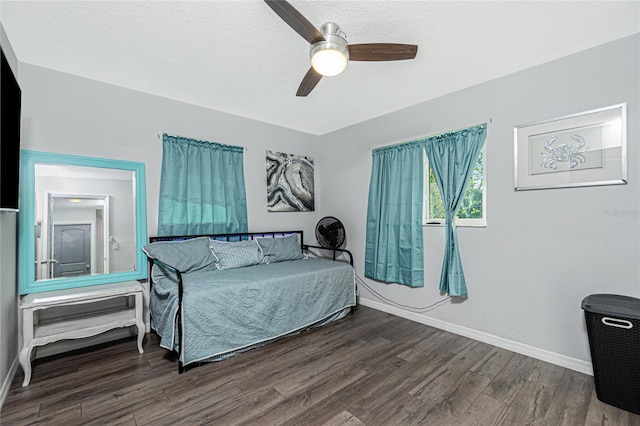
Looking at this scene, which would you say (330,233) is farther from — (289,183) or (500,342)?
(500,342)

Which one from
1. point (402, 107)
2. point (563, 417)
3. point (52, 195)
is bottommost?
point (563, 417)

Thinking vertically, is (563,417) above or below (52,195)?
below

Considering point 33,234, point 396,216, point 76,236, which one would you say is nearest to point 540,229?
point 396,216

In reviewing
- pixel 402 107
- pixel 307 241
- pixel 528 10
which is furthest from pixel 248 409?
pixel 402 107

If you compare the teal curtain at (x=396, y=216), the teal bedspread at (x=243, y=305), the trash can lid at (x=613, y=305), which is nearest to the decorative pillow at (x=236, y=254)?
the teal bedspread at (x=243, y=305)

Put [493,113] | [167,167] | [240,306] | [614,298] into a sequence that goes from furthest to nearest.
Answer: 1. [167,167]
2. [493,113]
3. [240,306]
4. [614,298]

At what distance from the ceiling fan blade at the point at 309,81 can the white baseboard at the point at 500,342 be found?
8.44 feet

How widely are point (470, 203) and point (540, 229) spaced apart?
24.3 inches

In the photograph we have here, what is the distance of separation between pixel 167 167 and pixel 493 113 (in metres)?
3.20

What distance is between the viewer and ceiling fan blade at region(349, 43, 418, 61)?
1782mm

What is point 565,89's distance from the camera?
2.28 m

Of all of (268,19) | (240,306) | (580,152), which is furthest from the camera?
(240,306)

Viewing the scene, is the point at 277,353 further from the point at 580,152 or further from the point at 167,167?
the point at 580,152

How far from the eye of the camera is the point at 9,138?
173 centimetres
